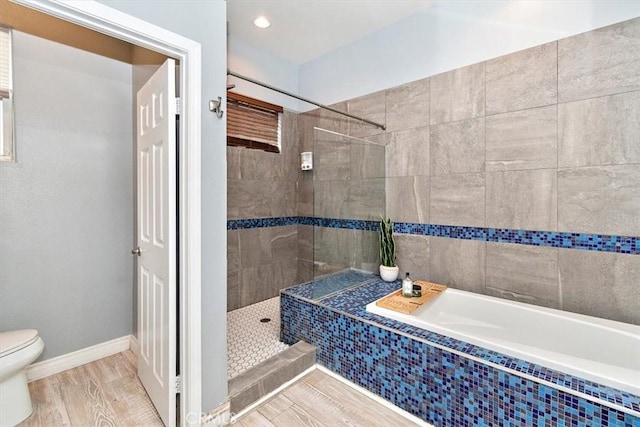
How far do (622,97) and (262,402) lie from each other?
2.82 metres

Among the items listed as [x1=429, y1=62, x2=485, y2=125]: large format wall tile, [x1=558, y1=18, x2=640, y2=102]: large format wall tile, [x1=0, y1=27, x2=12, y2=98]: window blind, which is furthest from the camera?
[x1=429, y1=62, x2=485, y2=125]: large format wall tile

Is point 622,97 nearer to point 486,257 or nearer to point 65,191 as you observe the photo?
point 486,257

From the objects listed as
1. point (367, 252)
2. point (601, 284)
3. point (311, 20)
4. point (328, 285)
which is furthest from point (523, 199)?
point (311, 20)

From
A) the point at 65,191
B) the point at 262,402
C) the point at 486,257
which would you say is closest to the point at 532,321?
the point at 486,257

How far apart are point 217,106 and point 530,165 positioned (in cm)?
209

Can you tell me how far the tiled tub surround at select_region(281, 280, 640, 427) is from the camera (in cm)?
121

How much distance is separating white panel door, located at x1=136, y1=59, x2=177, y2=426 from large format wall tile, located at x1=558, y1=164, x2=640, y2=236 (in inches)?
94.7

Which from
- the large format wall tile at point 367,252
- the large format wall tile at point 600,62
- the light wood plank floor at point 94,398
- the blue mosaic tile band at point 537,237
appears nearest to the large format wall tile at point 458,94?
the large format wall tile at point 600,62

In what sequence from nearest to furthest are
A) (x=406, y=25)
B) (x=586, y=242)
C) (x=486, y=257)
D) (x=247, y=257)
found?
(x=586, y=242) → (x=486, y=257) → (x=406, y=25) → (x=247, y=257)

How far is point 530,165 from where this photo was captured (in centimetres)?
206

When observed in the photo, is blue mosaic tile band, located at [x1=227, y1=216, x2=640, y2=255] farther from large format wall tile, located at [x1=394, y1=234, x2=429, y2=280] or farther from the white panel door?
the white panel door

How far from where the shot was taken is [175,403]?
59.3 inches

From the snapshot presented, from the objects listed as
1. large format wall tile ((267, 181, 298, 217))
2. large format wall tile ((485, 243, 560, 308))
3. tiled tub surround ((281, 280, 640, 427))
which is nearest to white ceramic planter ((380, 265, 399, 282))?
tiled tub surround ((281, 280, 640, 427))

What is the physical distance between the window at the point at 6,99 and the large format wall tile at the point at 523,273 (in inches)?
132
